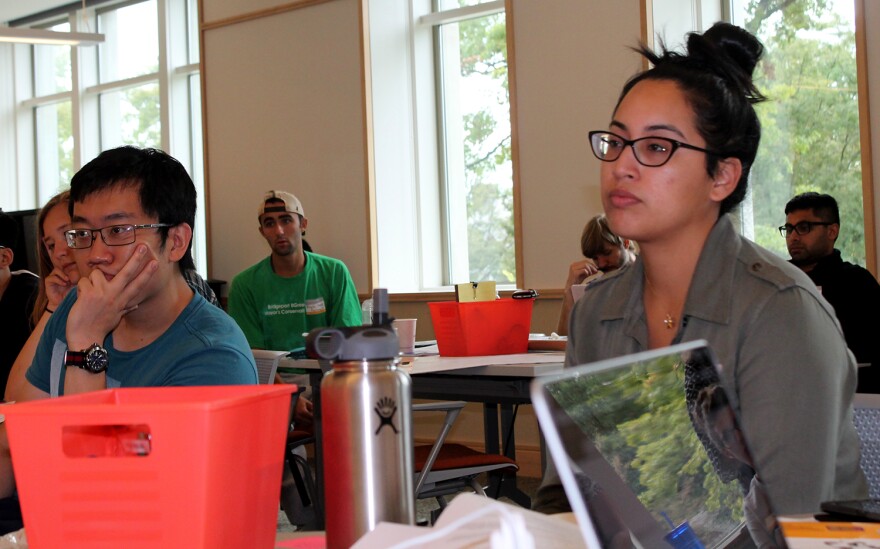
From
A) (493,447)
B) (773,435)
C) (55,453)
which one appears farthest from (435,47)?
(55,453)

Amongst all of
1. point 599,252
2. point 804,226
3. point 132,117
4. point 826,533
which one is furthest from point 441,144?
point 826,533

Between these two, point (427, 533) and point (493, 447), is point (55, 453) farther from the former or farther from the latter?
point (493, 447)

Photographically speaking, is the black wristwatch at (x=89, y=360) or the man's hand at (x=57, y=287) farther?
the man's hand at (x=57, y=287)

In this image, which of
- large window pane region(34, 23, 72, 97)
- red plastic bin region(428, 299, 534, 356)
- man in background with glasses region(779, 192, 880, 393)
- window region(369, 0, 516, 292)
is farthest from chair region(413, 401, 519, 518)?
large window pane region(34, 23, 72, 97)

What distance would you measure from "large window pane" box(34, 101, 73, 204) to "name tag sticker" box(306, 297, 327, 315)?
4791mm

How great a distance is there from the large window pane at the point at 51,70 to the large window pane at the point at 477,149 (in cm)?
428

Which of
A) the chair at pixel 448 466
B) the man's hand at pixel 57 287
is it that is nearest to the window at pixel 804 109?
the chair at pixel 448 466

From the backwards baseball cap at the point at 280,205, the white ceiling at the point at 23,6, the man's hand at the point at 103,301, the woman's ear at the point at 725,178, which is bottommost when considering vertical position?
the man's hand at the point at 103,301

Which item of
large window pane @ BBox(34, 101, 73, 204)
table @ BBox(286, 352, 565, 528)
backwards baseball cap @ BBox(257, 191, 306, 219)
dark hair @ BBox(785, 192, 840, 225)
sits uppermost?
large window pane @ BBox(34, 101, 73, 204)

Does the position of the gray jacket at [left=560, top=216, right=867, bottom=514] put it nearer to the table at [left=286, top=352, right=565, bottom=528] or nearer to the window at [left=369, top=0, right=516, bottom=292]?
the table at [left=286, top=352, right=565, bottom=528]

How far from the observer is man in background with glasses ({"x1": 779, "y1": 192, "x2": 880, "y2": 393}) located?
3706 mm

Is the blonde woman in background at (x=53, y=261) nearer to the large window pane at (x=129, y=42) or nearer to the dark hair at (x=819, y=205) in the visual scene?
the dark hair at (x=819, y=205)

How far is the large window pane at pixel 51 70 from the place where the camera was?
343 inches

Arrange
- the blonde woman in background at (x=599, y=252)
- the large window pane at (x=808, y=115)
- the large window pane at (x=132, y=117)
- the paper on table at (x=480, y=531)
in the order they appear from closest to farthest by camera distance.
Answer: the paper on table at (x=480, y=531) < the blonde woman in background at (x=599, y=252) < the large window pane at (x=808, y=115) < the large window pane at (x=132, y=117)
